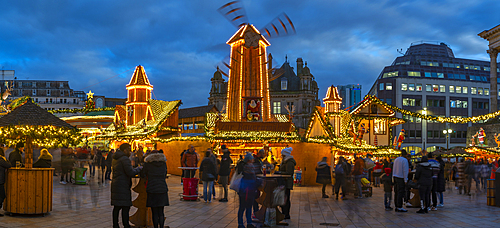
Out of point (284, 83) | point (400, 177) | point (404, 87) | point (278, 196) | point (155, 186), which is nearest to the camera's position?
point (155, 186)

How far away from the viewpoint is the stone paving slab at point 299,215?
8.89m

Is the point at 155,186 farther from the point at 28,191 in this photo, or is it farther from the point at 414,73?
the point at 414,73

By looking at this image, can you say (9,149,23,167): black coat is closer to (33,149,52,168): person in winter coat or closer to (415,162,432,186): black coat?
(33,149,52,168): person in winter coat

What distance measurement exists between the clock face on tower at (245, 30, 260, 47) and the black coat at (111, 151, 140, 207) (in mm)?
16806

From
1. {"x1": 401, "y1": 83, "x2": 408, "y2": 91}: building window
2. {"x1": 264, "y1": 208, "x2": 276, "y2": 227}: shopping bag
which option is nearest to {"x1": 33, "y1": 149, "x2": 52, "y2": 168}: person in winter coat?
{"x1": 264, "y1": 208, "x2": 276, "y2": 227}: shopping bag

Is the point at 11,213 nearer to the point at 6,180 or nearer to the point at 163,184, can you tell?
the point at 6,180

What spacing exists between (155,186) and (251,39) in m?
16.9

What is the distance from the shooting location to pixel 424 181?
10.9 meters

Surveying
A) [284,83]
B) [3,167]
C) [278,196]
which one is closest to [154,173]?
[278,196]

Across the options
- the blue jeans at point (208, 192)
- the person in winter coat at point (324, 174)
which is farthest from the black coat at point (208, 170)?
the person in winter coat at point (324, 174)

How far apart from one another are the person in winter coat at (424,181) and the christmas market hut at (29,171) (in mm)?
8655

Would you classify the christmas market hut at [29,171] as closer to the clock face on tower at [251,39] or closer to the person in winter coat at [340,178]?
the person in winter coat at [340,178]

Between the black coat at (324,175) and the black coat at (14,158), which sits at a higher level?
the black coat at (14,158)

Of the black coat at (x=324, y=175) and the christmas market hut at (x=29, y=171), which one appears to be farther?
the black coat at (x=324, y=175)
